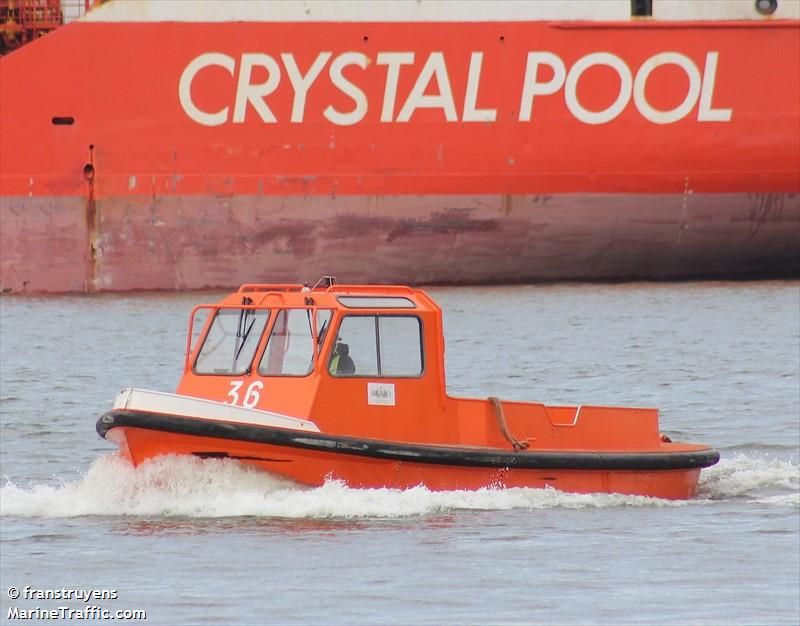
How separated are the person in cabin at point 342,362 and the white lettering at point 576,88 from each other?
636 inches

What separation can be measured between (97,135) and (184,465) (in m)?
→ 16.6

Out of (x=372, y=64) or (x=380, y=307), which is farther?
(x=372, y=64)

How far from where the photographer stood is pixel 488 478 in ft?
36.3

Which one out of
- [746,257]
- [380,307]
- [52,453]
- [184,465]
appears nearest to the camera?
[184,465]

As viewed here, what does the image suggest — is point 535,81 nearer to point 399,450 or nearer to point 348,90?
point 348,90

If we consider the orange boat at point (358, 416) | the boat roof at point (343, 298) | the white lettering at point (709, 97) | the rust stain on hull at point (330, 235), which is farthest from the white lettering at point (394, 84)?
the boat roof at point (343, 298)

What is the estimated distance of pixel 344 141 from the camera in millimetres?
26422

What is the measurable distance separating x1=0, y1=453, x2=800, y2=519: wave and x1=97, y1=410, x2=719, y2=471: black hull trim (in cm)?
20

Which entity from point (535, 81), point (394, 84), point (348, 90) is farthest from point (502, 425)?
point (535, 81)

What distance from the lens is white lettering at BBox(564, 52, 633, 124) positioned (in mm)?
26422

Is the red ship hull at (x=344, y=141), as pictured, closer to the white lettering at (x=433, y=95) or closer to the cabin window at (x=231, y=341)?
the white lettering at (x=433, y=95)


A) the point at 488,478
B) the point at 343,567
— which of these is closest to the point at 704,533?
the point at 488,478

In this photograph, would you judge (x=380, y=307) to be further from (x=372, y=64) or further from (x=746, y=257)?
(x=746, y=257)

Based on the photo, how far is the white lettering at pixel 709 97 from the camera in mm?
26812
